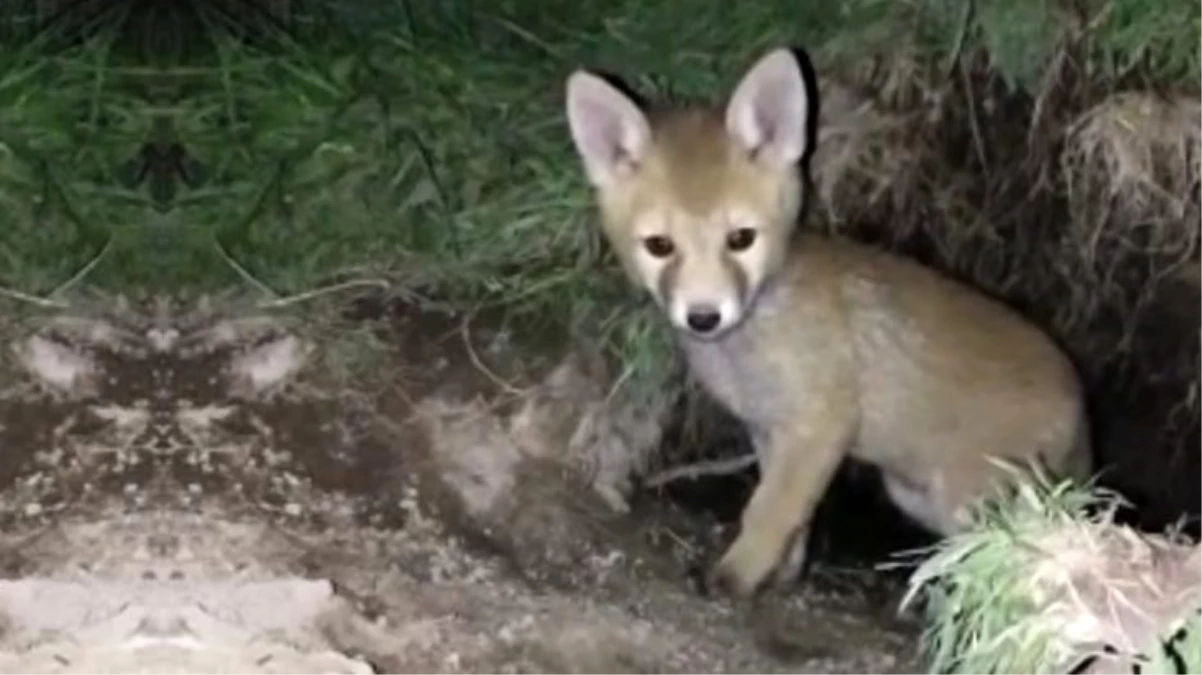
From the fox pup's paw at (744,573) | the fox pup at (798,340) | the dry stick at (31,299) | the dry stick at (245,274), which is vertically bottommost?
the fox pup's paw at (744,573)

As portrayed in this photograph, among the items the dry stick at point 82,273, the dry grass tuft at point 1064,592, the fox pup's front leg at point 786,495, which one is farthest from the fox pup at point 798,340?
the dry grass tuft at point 1064,592

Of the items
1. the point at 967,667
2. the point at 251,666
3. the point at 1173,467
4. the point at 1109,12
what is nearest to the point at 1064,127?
the point at 1109,12

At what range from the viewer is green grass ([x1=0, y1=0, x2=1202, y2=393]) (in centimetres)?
545

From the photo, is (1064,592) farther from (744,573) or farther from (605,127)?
(605,127)

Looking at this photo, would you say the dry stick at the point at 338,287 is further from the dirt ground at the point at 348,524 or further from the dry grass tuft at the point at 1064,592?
the dry grass tuft at the point at 1064,592

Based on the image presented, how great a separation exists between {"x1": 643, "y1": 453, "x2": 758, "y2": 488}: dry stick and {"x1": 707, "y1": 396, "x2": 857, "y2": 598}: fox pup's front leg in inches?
19.3

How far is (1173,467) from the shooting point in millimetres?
5613

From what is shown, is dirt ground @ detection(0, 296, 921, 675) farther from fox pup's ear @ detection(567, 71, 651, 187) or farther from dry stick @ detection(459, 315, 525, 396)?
fox pup's ear @ detection(567, 71, 651, 187)

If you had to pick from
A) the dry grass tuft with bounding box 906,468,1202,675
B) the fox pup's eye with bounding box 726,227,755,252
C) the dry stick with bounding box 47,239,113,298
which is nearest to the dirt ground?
the dry stick with bounding box 47,239,113,298

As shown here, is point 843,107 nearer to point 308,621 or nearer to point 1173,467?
point 1173,467

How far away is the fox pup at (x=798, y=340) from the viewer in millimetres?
4934

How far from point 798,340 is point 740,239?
0.92 ft

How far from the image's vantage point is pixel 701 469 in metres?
5.51

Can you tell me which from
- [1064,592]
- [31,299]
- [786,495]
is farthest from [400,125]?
[1064,592]
